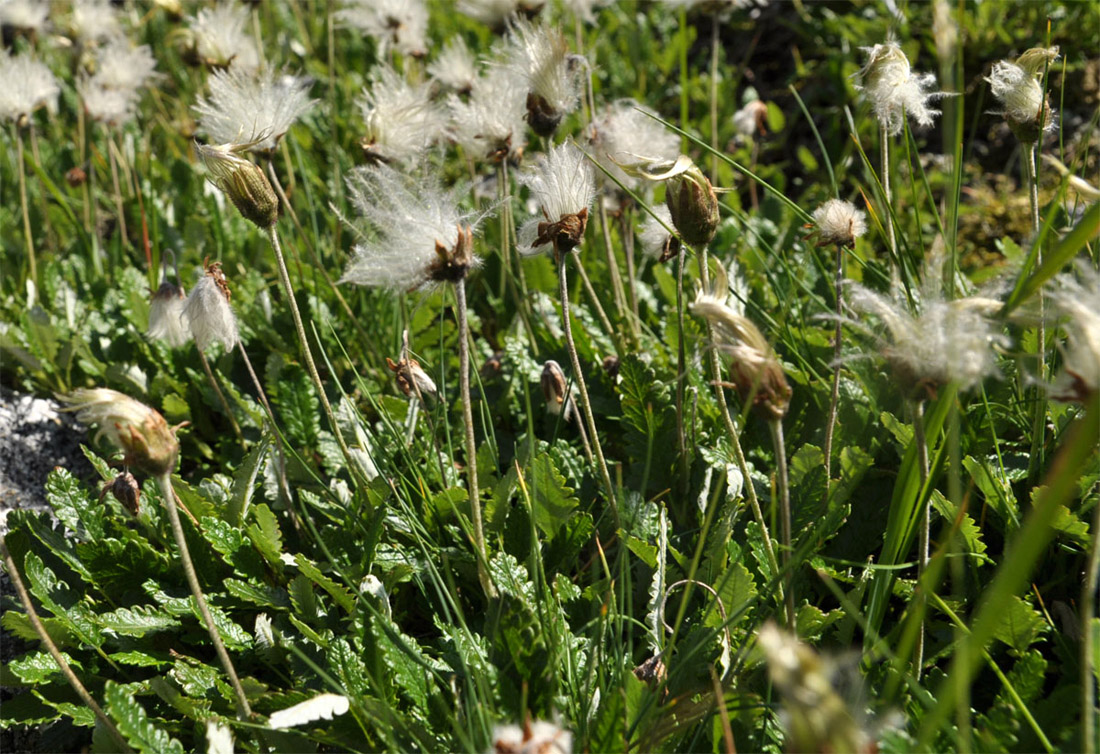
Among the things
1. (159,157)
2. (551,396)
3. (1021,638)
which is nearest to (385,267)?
(551,396)

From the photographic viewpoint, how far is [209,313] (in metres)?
2.06

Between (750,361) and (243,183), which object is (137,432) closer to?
(243,183)

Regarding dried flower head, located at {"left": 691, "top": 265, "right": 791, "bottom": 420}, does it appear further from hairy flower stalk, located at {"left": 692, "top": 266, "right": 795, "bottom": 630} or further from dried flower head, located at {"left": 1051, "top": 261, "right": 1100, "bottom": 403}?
dried flower head, located at {"left": 1051, "top": 261, "right": 1100, "bottom": 403}

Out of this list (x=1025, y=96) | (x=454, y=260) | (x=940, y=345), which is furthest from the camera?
(x=1025, y=96)

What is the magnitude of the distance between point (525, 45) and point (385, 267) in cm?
85

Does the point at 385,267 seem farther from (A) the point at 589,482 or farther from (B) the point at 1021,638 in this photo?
(B) the point at 1021,638

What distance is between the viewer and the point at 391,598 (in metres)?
2.14

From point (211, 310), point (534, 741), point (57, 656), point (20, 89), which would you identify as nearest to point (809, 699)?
point (534, 741)

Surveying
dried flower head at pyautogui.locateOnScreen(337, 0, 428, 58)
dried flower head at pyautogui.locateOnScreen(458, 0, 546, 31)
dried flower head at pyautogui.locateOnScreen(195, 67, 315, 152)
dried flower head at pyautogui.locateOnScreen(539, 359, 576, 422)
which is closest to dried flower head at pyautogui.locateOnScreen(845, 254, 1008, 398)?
dried flower head at pyautogui.locateOnScreen(539, 359, 576, 422)

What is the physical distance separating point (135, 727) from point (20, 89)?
7.96 feet

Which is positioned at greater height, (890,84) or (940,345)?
(890,84)

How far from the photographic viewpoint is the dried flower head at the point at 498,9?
2977 millimetres

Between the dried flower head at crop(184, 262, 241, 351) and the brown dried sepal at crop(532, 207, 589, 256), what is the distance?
71cm

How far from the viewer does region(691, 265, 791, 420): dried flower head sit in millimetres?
1318
